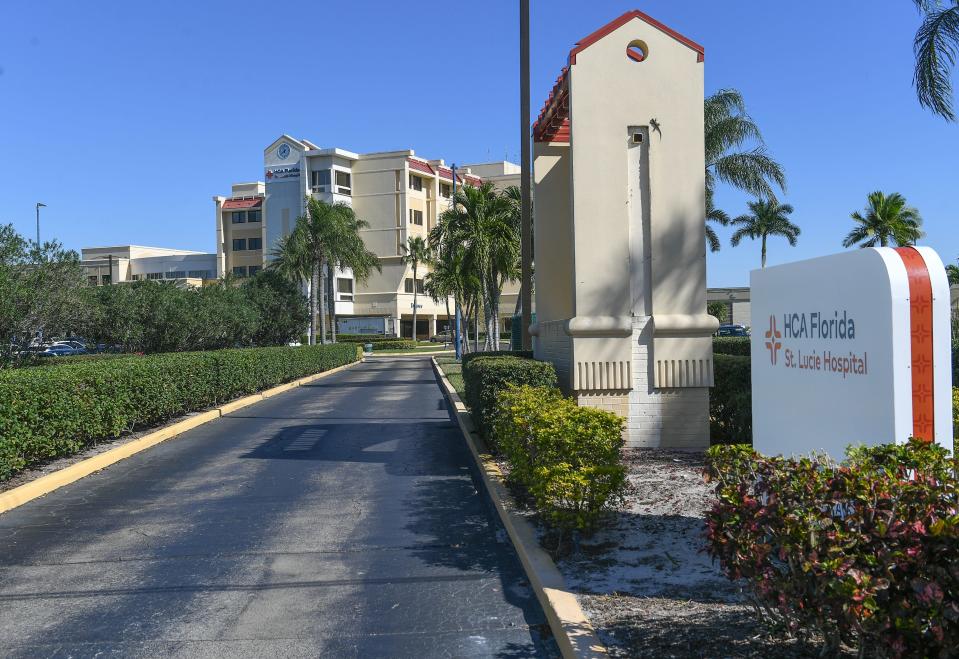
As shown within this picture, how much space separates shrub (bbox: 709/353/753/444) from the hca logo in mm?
4577

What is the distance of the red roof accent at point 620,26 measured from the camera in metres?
11.1

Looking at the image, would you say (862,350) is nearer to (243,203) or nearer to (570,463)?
(570,463)

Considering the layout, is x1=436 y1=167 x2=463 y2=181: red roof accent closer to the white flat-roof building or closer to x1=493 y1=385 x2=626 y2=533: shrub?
the white flat-roof building

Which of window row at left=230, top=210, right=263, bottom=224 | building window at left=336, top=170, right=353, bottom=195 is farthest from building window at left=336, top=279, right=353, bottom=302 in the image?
window row at left=230, top=210, right=263, bottom=224

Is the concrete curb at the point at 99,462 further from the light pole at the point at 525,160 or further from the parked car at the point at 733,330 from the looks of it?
the parked car at the point at 733,330

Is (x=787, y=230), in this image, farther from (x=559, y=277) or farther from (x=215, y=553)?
(x=215, y=553)

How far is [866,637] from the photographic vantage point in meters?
3.39

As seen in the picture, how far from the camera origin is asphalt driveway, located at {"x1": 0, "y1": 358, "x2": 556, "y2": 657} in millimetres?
5078

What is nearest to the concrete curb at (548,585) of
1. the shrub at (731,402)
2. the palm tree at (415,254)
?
the shrub at (731,402)

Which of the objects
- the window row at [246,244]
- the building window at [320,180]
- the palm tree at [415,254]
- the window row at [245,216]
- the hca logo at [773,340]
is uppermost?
the building window at [320,180]

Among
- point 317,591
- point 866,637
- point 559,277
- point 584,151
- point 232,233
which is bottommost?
point 317,591

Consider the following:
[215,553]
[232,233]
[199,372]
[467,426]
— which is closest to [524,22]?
[467,426]

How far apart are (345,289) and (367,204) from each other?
9343mm

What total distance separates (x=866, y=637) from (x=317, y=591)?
382 cm
